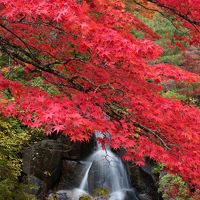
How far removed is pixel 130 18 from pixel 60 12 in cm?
257

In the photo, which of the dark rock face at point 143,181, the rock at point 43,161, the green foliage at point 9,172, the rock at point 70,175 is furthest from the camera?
the dark rock face at point 143,181

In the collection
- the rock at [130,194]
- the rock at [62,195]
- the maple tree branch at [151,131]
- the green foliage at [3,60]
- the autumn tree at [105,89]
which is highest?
the autumn tree at [105,89]

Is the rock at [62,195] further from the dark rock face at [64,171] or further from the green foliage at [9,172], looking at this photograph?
the green foliage at [9,172]

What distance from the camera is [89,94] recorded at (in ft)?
15.4

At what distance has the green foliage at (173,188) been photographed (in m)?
9.39

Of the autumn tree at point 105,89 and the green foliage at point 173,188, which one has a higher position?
the autumn tree at point 105,89

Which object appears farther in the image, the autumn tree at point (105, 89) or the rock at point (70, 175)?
the rock at point (70, 175)

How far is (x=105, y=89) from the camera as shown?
16.4ft

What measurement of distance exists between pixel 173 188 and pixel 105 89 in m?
6.00

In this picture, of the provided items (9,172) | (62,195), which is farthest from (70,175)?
(9,172)

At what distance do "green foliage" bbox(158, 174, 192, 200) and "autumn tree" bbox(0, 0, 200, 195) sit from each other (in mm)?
→ 4664

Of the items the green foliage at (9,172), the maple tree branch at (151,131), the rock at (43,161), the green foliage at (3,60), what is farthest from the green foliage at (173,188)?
the green foliage at (3,60)

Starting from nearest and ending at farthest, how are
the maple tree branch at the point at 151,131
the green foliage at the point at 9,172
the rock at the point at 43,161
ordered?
1. the maple tree branch at the point at 151,131
2. the green foliage at the point at 9,172
3. the rock at the point at 43,161

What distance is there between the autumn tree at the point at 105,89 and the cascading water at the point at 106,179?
18.6ft
